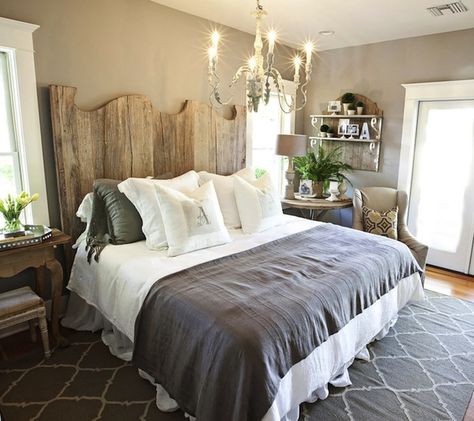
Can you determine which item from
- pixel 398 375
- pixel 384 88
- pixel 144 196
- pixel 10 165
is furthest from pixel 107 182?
pixel 384 88

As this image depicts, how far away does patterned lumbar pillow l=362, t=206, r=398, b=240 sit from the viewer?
11.9ft

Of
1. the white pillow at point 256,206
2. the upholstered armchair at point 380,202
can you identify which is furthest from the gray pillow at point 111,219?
the upholstered armchair at point 380,202

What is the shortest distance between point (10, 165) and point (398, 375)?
2.98m

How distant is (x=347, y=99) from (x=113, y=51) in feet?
9.27

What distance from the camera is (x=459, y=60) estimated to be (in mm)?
3652

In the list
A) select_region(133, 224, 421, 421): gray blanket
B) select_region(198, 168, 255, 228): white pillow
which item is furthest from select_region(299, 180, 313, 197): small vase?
A: select_region(133, 224, 421, 421): gray blanket

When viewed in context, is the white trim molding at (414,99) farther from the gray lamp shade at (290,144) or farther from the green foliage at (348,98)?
the gray lamp shade at (290,144)

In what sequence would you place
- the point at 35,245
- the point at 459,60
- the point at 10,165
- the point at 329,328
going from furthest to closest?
the point at 459,60
the point at 10,165
the point at 35,245
the point at 329,328

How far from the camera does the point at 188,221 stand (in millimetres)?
2416

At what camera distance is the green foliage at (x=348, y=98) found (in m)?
4.38

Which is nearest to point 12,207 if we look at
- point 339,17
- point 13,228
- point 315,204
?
point 13,228

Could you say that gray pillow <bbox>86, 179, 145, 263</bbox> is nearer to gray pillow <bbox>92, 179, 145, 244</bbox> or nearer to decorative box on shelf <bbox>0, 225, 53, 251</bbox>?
gray pillow <bbox>92, 179, 145, 244</bbox>

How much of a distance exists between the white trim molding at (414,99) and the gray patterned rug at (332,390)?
80.8 inches

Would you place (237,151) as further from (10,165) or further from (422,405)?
(422,405)
